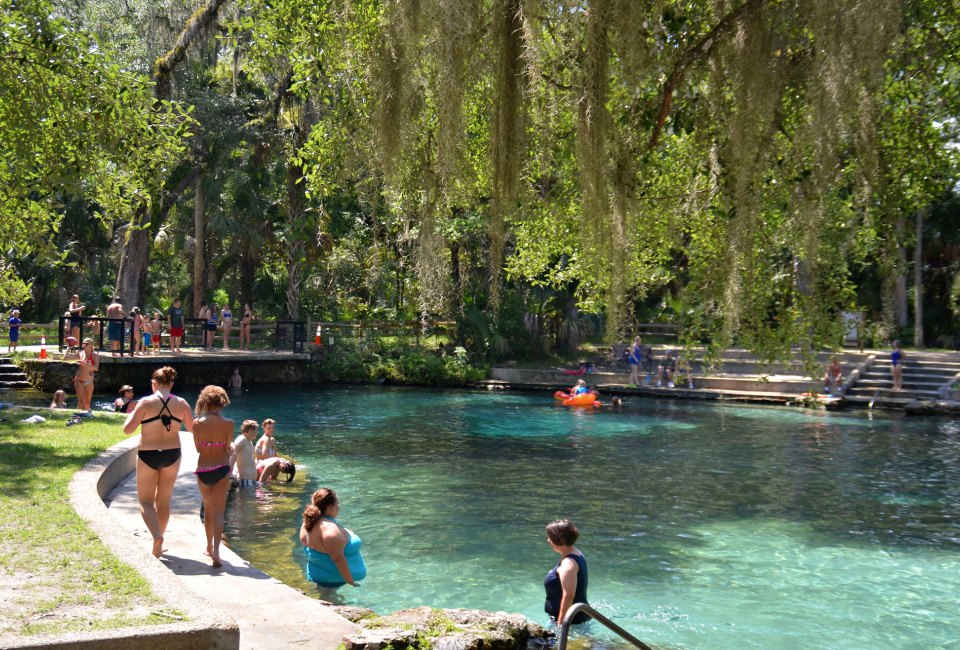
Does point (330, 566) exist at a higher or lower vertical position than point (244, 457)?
lower

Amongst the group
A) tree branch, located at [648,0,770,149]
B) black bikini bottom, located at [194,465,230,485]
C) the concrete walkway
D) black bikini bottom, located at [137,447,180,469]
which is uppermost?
tree branch, located at [648,0,770,149]

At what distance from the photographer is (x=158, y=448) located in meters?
7.40

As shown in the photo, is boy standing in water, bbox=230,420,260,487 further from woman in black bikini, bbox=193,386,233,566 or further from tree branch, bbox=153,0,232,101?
tree branch, bbox=153,0,232,101

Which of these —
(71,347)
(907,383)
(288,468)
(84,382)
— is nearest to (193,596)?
(288,468)

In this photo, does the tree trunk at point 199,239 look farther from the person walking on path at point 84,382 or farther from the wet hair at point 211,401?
the wet hair at point 211,401

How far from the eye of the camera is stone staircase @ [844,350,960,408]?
88.6 feet

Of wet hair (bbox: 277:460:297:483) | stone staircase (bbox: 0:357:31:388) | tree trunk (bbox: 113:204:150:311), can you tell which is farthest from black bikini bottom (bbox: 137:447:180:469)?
tree trunk (bbox: 113:204:150:311)

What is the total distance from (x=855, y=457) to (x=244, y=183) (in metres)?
25.6

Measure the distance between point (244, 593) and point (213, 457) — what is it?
3.93ft

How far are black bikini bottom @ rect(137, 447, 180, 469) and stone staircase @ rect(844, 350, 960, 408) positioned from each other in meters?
24.1

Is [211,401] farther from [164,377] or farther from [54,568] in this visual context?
[54,568]

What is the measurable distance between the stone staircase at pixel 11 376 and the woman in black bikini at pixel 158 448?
20.0 meters

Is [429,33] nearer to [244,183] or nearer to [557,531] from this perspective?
[557,531]

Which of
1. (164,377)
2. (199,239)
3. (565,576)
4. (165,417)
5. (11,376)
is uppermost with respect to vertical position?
(199,239)
